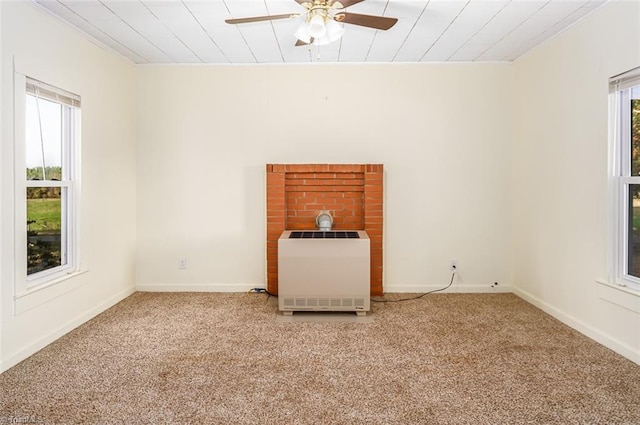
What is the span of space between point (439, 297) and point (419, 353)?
1.40 metres

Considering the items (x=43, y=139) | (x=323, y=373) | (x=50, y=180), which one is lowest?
(x=323, y=373)

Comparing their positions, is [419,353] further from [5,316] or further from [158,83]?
[158,83]

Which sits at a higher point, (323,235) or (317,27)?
(317,27)

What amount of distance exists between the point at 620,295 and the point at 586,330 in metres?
0.45

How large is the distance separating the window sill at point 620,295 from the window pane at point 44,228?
4228mm

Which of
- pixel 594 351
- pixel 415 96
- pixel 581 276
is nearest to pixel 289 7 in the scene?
pixel 415 96

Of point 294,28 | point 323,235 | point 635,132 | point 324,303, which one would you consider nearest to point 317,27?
point 294,28

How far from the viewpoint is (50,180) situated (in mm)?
2857

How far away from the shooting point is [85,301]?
3.20 meters

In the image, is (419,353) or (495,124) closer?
(419,353)

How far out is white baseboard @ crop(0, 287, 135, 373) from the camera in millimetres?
2379

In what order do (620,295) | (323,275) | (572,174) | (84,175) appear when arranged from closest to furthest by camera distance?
(620,295), (572,174), (84,175), (323,275)

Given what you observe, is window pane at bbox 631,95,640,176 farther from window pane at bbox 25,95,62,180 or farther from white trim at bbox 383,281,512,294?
window pane at bbox 25,95,62,180

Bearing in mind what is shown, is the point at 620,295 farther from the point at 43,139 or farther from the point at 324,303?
the point at 43,139
